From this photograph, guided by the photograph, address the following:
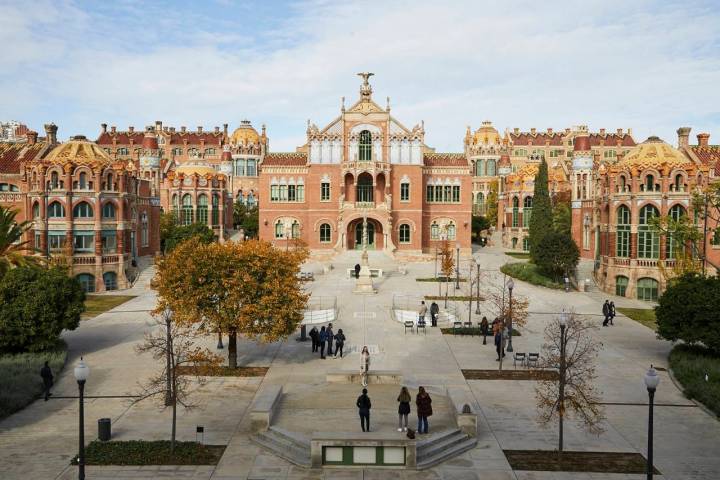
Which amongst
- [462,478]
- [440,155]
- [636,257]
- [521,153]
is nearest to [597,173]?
[636,257]

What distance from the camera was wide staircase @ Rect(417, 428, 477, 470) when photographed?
17192mm

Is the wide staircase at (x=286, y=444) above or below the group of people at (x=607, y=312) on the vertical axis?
below

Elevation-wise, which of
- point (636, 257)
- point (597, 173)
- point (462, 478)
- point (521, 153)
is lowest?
point (462, 478)

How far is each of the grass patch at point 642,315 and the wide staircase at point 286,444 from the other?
1031 inches

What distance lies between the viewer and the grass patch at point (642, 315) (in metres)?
38.1

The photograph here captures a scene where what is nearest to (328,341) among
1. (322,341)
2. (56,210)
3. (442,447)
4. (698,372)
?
(322,341)

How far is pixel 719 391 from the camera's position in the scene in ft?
73.3

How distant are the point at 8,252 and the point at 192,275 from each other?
12923mm

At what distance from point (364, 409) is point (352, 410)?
2717mm

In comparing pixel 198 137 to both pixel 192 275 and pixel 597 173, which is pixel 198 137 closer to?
pixel 597 173

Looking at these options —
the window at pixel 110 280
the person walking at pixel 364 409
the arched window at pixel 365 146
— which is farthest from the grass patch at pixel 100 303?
the arched window at pixel 365 146

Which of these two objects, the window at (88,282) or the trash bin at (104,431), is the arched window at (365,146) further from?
the trash bin at (104,431)

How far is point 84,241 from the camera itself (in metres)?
51.8

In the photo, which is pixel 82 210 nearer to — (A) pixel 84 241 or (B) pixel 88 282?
(A) pixel 84 241
